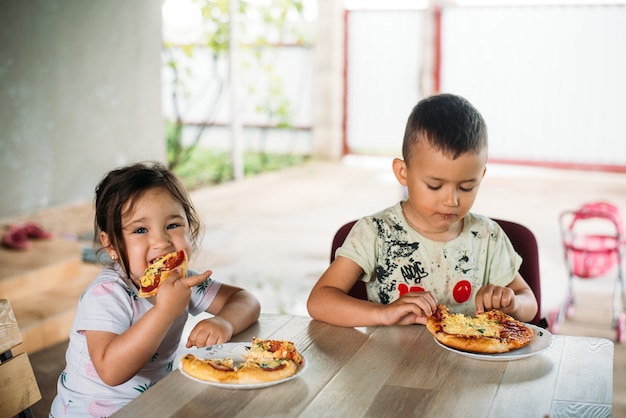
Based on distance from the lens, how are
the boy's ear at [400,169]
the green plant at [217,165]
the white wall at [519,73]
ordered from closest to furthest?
the boy's ear at [400,169]
the green plant at [217,165]
the white wall at [519,73]

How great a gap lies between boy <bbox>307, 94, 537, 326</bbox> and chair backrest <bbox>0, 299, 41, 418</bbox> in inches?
27.2

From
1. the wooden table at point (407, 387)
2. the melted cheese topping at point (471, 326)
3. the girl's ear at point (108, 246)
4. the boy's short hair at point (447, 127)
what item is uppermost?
the boy's short hair at point (447, 127)

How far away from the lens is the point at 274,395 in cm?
155

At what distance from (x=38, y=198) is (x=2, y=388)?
5128mm

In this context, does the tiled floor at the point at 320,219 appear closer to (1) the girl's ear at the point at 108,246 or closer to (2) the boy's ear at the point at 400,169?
(1) the girl's ear at the point at 108,246

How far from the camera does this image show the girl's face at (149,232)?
6.55 ft

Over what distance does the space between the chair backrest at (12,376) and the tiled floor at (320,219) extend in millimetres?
1667

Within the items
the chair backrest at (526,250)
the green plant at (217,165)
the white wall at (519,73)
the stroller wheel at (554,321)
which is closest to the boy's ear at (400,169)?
the chair backrest at (526,250)

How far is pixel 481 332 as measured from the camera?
182cm

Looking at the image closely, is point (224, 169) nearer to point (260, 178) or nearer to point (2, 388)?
point (260, 178)

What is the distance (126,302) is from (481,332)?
2.78 feet

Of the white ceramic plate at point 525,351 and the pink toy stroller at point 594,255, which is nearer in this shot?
the white ceramic plate at point 525,351

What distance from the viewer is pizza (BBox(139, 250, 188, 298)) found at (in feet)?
6.01

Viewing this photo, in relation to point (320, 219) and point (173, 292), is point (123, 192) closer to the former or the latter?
point (173, 292)
